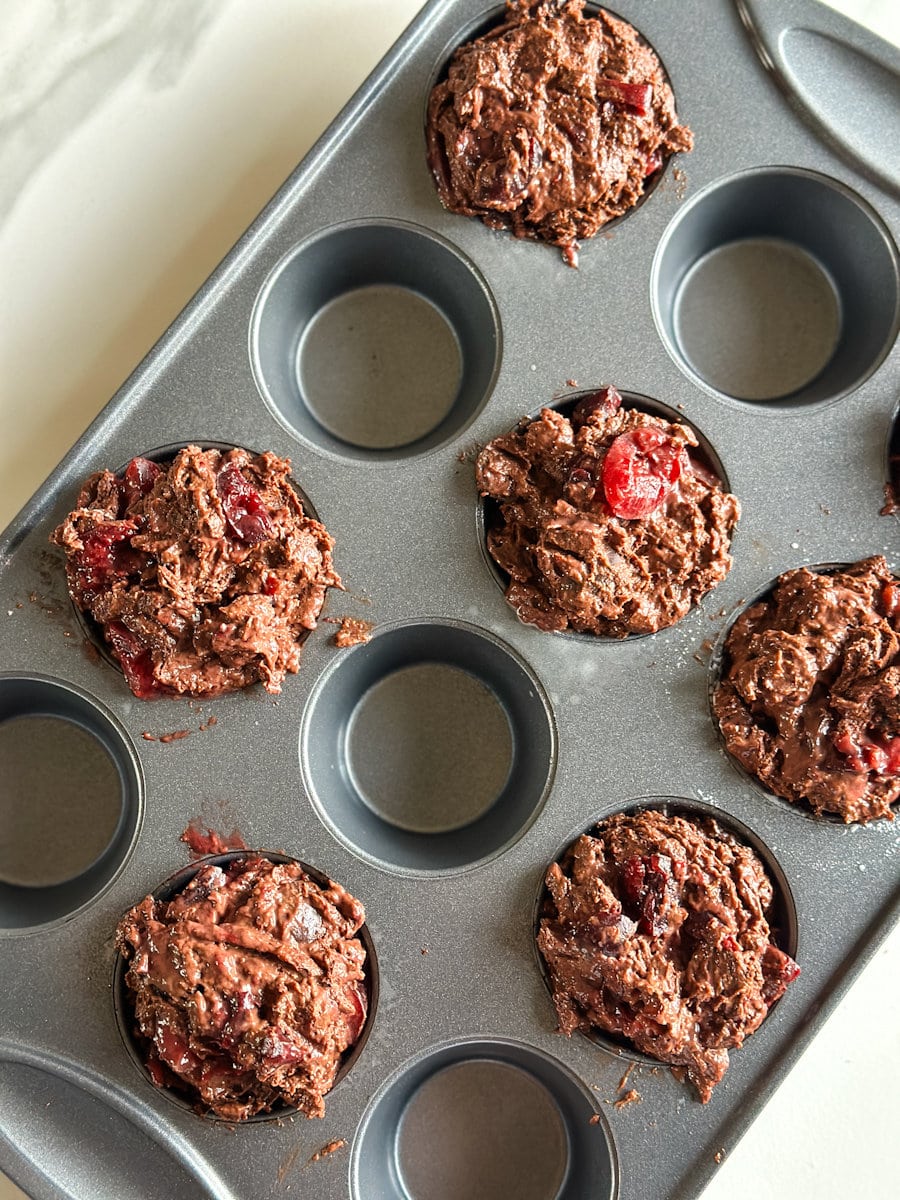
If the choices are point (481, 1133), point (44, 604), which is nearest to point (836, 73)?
point (44, 604)

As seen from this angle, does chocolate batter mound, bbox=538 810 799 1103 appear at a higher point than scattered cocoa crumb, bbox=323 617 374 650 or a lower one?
lower

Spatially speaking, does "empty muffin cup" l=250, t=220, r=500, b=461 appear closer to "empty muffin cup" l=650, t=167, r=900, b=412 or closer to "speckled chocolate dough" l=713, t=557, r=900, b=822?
"empty muffin cup" l=650, t=167, r=900, b=412

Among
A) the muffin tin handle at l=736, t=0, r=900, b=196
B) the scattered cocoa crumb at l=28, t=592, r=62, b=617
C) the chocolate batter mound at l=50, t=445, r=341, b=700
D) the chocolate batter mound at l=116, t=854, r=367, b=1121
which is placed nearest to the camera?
the chocolate batter mound at l=116, t=854, r=367, b=1121

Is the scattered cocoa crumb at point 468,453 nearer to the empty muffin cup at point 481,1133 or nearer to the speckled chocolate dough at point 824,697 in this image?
the speckled chocolate dough at point 824,697

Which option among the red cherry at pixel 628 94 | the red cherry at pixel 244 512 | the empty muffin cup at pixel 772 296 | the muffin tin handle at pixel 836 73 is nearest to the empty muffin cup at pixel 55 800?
the red cherry at pixel 244 512

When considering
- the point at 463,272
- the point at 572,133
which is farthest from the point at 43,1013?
the point at 572,133

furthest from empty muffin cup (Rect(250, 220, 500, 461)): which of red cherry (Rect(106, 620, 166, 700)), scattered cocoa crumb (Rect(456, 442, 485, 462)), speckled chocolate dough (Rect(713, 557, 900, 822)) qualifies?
speckled chocolate dough (Rect(713, 557, 900, 822))

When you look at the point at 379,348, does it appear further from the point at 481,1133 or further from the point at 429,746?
the point at 481,1133
